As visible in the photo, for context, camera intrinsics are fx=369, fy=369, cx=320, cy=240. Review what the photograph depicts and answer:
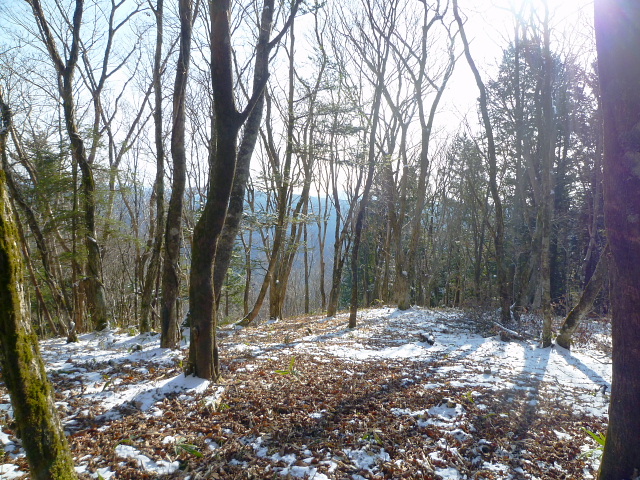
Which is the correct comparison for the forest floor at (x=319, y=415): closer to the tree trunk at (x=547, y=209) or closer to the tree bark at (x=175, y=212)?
the tree bark at (x=175, y=212)

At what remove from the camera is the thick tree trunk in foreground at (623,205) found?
7.09ft

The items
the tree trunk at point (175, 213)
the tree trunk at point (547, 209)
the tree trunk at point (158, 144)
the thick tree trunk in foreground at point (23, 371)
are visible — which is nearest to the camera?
the thick tree trunk in foreground at point (23, 371)

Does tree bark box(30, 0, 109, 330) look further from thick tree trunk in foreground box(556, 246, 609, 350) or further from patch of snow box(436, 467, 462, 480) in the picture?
thick tree trunk in foreground box(556, 246, 609, 350)

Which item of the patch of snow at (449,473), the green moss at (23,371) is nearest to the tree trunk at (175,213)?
the green moss at (23,371)

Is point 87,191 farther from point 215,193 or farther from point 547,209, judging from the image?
point 547,209

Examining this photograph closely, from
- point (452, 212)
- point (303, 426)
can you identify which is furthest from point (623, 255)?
point (452, 212)

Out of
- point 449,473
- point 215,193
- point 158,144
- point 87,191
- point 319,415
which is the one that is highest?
point 158,144

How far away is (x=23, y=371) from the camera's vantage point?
1711mm

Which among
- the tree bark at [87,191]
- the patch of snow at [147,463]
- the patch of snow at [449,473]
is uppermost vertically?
the tree bark at [87,191]

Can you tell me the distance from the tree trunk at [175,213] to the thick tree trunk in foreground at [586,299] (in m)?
6.57

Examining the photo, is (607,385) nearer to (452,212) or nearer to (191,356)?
(191,356)

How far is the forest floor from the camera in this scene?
2789 millimetres

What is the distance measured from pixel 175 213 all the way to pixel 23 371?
4.23m

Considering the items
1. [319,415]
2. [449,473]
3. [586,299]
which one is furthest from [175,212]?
[586,299]
